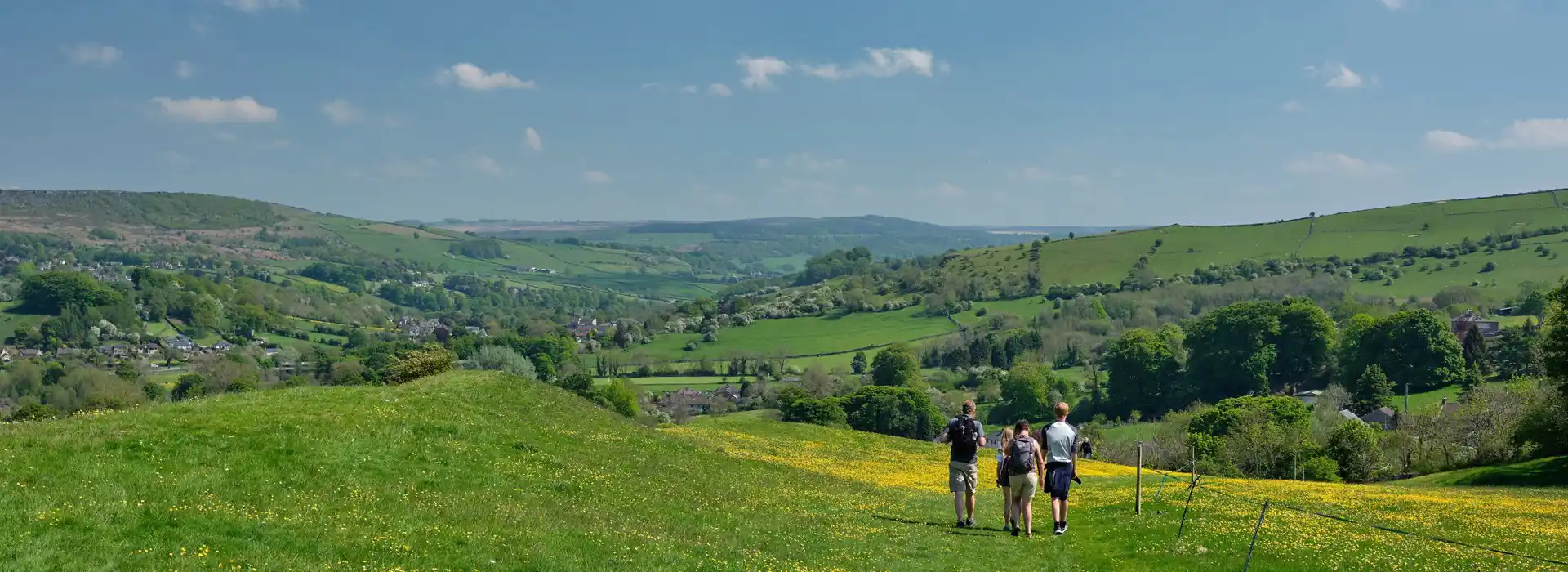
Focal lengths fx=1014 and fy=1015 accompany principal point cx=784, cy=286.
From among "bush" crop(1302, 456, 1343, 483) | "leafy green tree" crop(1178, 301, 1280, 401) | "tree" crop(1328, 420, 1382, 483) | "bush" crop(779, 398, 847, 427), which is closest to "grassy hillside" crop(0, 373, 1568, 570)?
"bush" crop(1302, 456, 1343, 483)

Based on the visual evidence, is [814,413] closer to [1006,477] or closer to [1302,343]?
[1006,477]

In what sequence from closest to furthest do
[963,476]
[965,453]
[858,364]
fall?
[965,453] → [963,476] → [858,364]

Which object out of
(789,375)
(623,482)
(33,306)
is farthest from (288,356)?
(623,482)

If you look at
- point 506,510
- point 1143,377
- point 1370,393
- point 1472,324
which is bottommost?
point 1143,377

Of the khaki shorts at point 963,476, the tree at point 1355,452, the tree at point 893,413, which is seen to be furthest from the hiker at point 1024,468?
the tree at point 893,413

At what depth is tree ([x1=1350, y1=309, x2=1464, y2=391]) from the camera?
380 ft

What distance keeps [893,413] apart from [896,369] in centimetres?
3485

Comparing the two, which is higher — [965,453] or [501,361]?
[965,453]

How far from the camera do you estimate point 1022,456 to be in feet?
73.1

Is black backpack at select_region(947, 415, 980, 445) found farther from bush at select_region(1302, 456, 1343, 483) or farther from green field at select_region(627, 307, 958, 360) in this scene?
green field at select_region(627, 307, 958, 360)

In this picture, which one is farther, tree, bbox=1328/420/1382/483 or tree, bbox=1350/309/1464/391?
tree, bbox=1350/309/1464/391

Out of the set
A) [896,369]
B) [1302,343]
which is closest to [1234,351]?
[1302,343]

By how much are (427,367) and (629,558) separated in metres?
36.5

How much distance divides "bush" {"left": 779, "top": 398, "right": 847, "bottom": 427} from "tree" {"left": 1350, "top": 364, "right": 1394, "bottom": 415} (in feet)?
187
